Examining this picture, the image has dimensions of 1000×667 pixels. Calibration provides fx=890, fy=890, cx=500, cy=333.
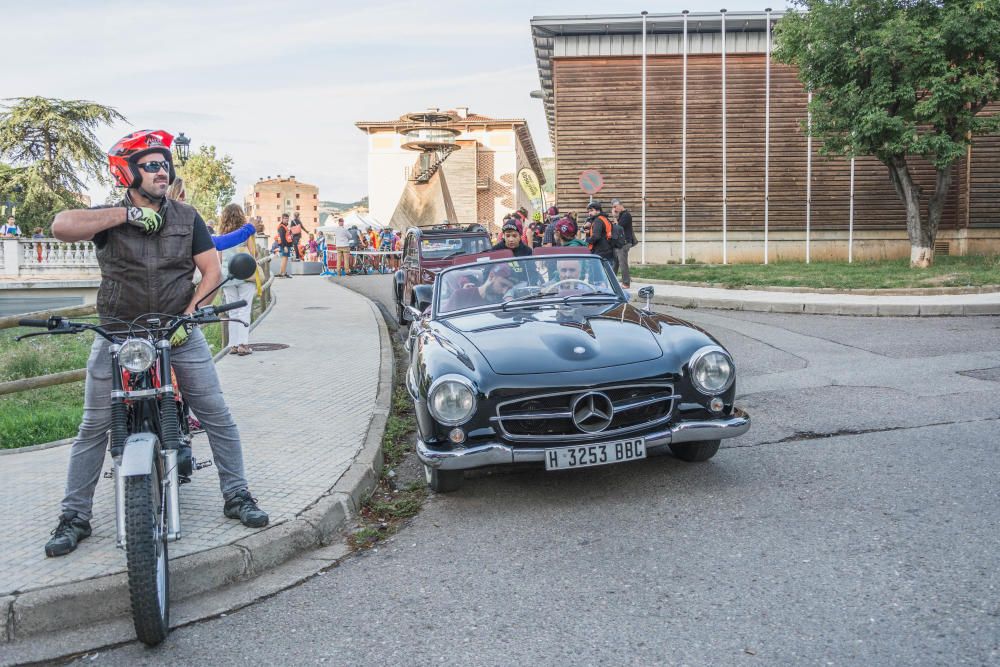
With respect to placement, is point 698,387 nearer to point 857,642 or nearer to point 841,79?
point 857,642

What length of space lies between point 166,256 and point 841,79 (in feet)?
71.5


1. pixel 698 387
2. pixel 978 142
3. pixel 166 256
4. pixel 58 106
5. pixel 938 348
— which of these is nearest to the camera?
pixel 166 256

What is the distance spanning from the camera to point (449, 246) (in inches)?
584

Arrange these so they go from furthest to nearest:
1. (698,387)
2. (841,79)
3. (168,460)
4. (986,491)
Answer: (841,79)
(698,387)
(986,491)
(168,460)

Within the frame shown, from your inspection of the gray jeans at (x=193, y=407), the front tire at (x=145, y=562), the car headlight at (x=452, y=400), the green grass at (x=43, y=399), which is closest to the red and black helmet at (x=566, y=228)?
the green grass at (x=43, y=399)

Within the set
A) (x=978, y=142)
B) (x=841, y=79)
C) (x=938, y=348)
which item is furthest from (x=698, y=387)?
(x=978, y=142)

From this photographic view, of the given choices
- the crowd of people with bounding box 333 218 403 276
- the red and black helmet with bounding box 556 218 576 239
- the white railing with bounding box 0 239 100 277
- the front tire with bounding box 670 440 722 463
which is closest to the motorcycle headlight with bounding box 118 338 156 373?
the front tire with bounding box 670 440 722 463

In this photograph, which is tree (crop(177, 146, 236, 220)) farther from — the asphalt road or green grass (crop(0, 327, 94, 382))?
the asphalt road

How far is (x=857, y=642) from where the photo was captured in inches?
126

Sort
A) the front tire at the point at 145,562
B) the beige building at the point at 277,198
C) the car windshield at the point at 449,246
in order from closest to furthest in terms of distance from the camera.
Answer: the front tire at the point at 145,562 < the car windshield at the point at 449,246 < the beige building at the point at 277,198

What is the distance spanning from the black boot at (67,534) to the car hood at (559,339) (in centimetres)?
228

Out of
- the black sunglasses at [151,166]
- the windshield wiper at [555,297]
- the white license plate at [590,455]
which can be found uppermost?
the black sunglasses at [151,166]

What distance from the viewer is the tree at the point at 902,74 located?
20.5 m

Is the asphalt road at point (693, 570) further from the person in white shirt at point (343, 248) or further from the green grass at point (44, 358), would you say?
the person in white shirt at point (343, 248)
